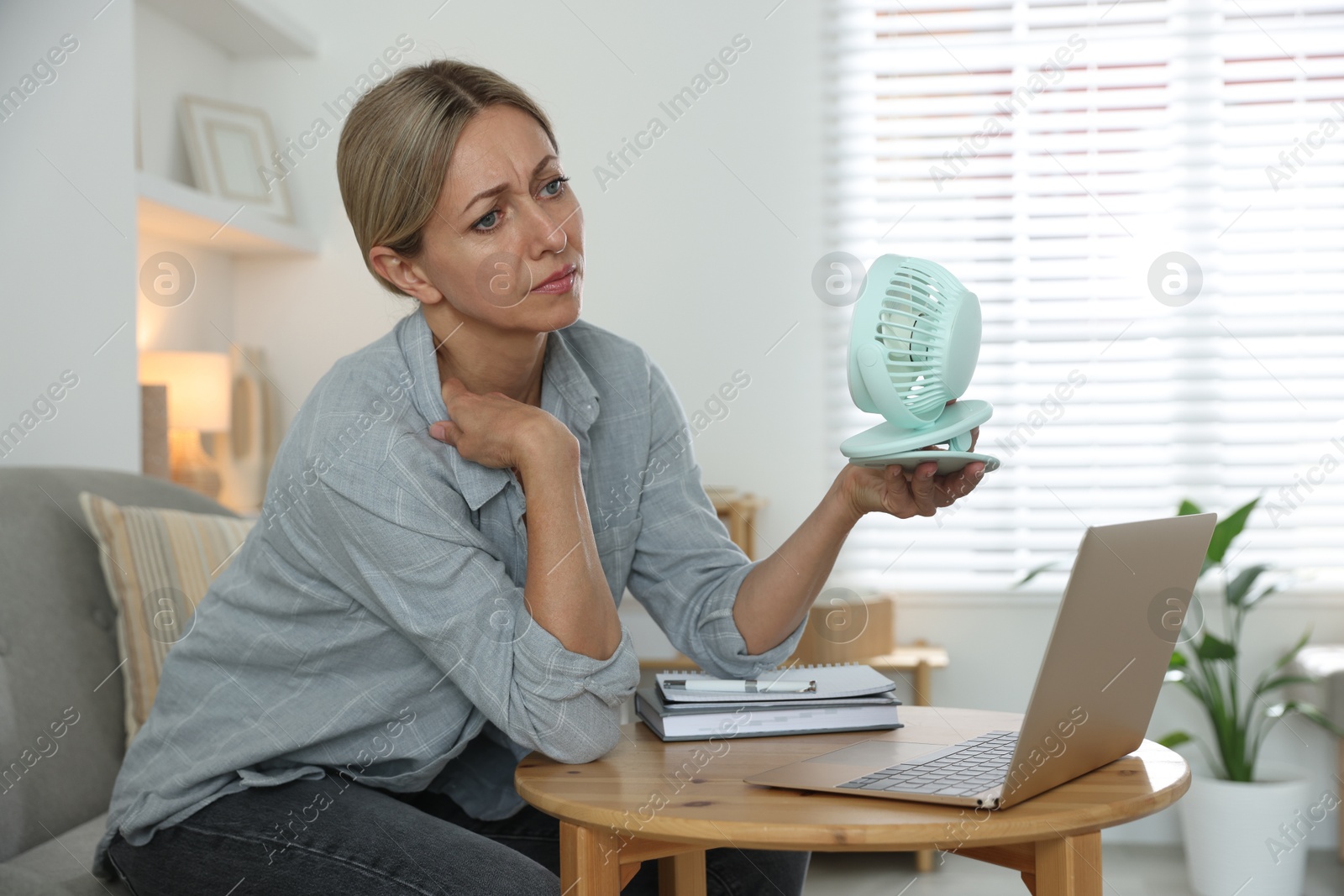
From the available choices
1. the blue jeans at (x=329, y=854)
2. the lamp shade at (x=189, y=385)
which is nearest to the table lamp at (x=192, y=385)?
the lamp shade at (x=189, y=385)

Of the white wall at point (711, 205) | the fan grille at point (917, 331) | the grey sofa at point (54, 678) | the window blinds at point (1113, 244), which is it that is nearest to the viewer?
the fan grille at point (917, 331)

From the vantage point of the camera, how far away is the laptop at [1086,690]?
2.85ft

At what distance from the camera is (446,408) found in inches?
50.9

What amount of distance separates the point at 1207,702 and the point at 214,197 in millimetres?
2679

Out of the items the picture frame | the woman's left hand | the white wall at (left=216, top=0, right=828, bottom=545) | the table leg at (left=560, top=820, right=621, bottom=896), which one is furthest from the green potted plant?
the picture frame

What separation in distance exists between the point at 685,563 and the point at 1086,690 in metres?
0.59

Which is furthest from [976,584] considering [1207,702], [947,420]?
[947,420]

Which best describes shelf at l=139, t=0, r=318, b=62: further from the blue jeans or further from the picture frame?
the blue jeans

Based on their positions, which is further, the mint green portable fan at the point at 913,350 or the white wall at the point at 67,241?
the white wall at the point at 67,241

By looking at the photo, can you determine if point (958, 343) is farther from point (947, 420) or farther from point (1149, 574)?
point (1149, 574)

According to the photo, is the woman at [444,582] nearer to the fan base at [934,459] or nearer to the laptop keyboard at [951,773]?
the fan base at [934,459]

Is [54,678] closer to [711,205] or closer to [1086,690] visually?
[1086,690]

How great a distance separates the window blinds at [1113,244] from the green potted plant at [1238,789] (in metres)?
0.32

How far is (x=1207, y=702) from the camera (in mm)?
2697
